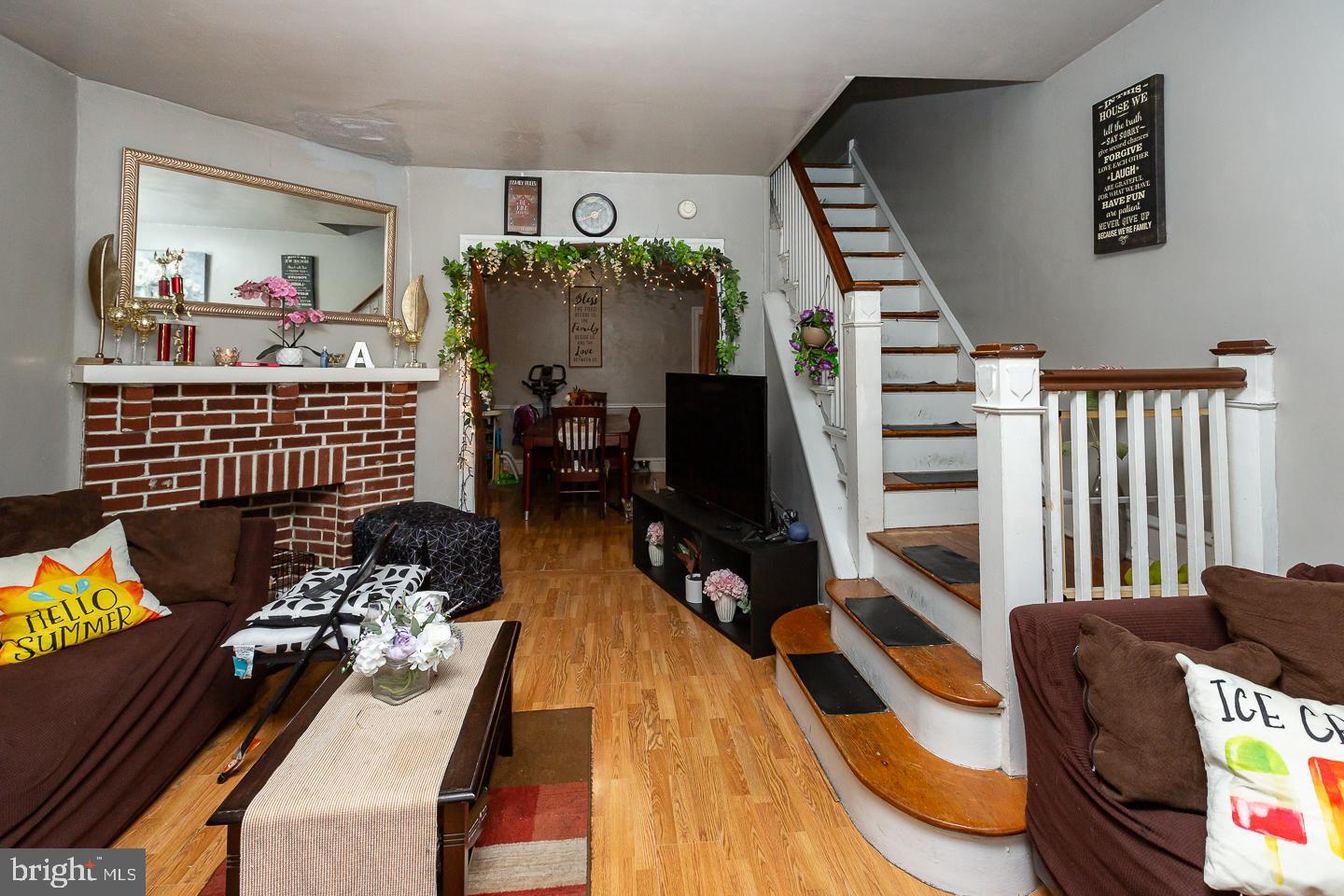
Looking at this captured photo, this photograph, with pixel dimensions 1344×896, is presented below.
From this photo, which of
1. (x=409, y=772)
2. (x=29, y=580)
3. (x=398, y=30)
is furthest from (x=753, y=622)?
(x=398, y=30)

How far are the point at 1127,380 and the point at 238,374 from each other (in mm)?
3726

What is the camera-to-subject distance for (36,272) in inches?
103

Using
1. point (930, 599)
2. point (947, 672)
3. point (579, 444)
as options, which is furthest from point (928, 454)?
point (579, 444)

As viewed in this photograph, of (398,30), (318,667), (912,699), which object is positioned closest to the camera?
(912,699)

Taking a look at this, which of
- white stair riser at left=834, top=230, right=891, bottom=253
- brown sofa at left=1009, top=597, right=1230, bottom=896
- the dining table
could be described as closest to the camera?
brown sofa at left=1009, top=597, right=1230, bottom=896

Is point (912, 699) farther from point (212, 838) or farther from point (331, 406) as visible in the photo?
point (331, 406)

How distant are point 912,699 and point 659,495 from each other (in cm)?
247

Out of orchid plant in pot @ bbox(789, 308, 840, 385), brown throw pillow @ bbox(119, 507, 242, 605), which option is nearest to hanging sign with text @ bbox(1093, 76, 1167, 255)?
orchid plant in pot @ bbox(789, 308, 840, 385)

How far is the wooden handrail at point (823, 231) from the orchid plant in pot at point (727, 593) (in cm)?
149

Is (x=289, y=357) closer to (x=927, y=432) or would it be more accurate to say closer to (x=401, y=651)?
(x=401, y=651)

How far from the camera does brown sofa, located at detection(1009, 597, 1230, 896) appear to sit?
1.23 meters

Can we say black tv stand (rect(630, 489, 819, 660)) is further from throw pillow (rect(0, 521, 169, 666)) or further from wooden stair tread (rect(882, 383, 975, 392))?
throw pillow (rect(0, 521, 169, 666))

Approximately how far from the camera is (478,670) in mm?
1849

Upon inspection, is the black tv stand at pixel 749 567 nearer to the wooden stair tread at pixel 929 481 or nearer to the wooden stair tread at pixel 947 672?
the wooden stair tread at pixel 929 481
